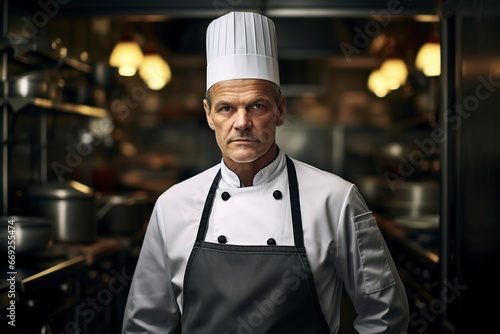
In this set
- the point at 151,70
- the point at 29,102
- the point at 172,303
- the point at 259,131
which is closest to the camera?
the point at 259,131

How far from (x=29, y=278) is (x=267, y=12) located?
1504 mm

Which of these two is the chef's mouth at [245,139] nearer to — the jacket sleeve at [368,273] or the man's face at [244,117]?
the man's face at [244,117]

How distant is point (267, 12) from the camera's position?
9.07ft

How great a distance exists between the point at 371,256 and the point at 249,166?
0.46 m

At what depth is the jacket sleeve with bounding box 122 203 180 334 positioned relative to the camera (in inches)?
77.4

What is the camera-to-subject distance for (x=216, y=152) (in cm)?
706

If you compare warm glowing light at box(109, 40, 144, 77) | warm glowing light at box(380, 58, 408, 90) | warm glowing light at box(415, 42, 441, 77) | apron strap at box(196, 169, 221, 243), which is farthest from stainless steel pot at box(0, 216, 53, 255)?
warm glowing light at box(380, 58, 408, 90)

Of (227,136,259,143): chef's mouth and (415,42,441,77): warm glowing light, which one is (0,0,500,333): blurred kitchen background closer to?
(415,42,441,77): warm glowing light

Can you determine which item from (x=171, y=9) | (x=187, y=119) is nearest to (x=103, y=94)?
(x=171, y=9)

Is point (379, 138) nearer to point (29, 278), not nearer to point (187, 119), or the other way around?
point (187, 119)

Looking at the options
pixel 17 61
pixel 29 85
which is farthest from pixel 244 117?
pixel 17 61

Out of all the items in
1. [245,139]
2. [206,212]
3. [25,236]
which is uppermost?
[245,139]

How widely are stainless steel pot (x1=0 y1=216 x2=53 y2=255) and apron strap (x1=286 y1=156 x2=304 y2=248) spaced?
3.75 ft

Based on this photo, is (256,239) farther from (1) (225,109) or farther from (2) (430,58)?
(2) (430,58)
